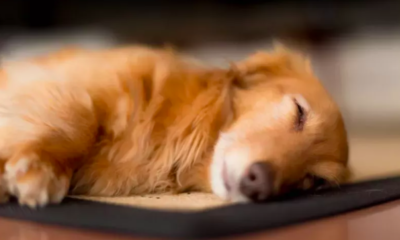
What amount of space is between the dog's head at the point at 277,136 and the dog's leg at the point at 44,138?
0.32m

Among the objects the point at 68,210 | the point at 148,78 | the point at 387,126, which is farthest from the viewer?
the point at 387,126

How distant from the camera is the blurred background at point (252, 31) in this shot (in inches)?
153

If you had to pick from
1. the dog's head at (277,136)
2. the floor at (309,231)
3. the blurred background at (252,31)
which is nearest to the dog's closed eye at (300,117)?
the dog's head at (277,136)

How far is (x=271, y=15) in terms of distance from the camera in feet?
13.4

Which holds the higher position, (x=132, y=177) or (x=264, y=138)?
(x=264, y=138)

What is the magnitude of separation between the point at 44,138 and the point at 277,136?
1.70 feet

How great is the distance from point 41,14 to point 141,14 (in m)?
0.68

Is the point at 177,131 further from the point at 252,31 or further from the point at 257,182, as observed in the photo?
the point at 252,31

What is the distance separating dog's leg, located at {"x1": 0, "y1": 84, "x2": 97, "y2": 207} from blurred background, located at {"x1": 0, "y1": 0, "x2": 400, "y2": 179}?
2521 mm

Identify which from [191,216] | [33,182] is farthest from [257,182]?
[33,182]

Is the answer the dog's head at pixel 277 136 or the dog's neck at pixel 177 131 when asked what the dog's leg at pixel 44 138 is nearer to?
the dog's neck at pixel 177 131

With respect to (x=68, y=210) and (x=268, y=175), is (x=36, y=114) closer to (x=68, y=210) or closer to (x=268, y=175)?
(x=68, y=210)

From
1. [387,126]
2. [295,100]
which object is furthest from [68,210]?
[387,126]

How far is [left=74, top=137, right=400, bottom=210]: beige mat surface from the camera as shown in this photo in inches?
46.6
